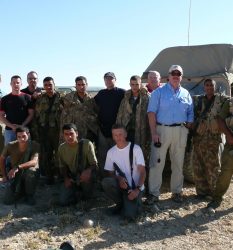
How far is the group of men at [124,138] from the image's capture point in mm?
6086

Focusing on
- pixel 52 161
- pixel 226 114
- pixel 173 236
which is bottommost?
pixel 173 236

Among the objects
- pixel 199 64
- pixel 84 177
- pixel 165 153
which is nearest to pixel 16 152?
pixel 84 177

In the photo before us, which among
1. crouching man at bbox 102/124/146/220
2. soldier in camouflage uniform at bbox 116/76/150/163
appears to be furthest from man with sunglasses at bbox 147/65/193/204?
crouching man at bbox 102/124/146/220

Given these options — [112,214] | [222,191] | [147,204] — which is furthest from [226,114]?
[112,214]

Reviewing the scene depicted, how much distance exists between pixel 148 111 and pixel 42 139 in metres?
2.21

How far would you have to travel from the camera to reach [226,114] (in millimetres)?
Answer: 6234

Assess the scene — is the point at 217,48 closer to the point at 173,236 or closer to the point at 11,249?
the point at 173,236

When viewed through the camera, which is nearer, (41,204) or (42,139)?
(41,204)

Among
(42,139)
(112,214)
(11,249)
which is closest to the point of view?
(11,249)

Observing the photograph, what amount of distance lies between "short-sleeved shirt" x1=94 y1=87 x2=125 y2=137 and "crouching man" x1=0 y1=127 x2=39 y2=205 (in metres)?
1.15

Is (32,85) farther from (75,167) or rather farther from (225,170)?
(225,170)

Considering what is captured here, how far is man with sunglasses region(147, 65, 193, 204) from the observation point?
623cm

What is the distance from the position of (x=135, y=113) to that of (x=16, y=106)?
2.06m

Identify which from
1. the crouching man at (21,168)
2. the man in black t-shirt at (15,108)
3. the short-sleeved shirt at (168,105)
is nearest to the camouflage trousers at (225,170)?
the short-sleeved shirt at (168,105)
